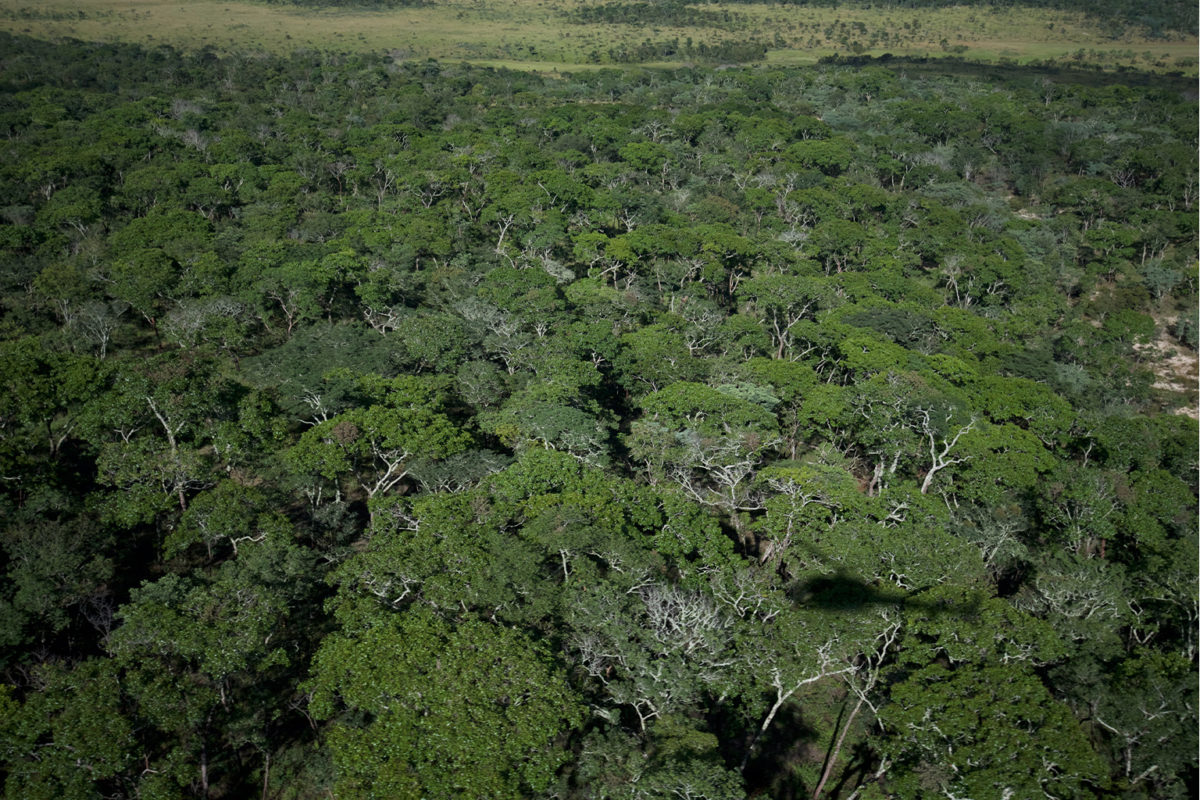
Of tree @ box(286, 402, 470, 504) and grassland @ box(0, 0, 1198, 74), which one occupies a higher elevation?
grassland @ box(0, 0, 1198, 74)

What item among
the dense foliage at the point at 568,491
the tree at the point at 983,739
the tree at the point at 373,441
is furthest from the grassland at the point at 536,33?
the tree at the point at 983,739

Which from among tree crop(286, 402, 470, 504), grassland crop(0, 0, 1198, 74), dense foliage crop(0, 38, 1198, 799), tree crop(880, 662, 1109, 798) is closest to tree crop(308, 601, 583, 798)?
dense foliage crop(0, 38, 1198, 799)

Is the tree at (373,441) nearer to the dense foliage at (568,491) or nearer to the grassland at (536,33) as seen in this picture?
the dense foliage at (568,491)

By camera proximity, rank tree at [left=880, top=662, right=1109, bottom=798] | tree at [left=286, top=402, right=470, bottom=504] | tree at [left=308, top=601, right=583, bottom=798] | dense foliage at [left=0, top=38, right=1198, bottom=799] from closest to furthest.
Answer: tree at [left=308, top=601, right=583, bottom=798], tree at [left=880, top=662, right=1109, bottom=798], dense foliage at [left=0, top=38, right=1198, bottom=799], tree at [left=286, top=402, right=470, bottom=504]

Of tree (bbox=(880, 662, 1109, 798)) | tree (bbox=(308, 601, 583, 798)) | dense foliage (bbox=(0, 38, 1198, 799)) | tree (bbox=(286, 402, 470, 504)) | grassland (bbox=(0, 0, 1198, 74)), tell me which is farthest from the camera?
grassland (bbox=(0, 0, 1198, 74))

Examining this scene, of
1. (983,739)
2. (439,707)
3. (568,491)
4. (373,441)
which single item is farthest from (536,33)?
(983,739)

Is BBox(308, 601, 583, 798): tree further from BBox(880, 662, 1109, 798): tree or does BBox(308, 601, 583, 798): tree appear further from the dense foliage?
BBox(880, 662, 1109, 798): tree
